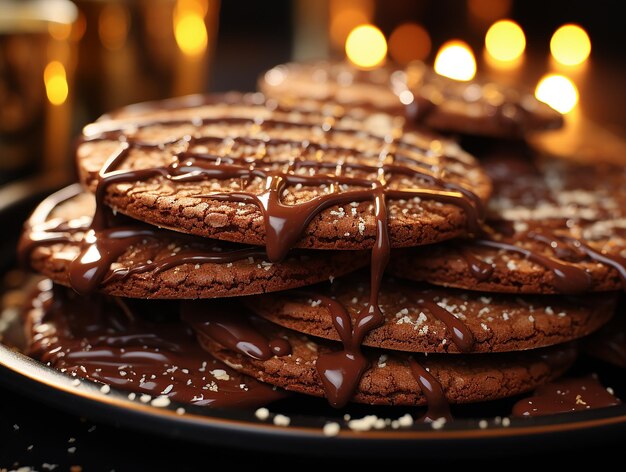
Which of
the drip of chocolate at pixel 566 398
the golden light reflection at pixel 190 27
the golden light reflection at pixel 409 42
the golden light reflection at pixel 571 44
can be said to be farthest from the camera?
the golden light reflection at pixel 409 42

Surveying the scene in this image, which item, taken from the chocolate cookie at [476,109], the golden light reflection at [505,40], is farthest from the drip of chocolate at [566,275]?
the golden light reflection at [505,40]

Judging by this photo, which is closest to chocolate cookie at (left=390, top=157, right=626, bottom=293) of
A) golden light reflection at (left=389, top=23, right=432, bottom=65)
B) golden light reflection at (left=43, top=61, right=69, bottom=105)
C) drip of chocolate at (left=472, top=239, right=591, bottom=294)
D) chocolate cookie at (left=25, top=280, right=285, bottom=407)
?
drip of chocolate at (left=472, top=239, right=591, bottom=294)

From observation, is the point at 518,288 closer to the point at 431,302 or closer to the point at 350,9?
the point at 431,302

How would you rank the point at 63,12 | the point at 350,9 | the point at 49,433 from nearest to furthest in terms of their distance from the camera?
the point at 49,433 < the point at 63,12 < the point at 350,9

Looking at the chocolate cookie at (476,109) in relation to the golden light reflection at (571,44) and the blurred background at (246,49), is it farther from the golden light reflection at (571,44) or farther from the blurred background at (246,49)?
the golden light reflection at (571,44)

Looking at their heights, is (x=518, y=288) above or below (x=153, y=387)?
above

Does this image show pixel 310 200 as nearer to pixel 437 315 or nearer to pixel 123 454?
pixel 437 315

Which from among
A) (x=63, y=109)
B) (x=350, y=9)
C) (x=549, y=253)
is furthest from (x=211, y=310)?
(x=350, y=9)

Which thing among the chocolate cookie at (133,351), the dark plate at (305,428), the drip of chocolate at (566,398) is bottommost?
the drip of chocolate at (566,398)

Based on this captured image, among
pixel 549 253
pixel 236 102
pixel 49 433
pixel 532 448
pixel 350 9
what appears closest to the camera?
pixel 532 448
